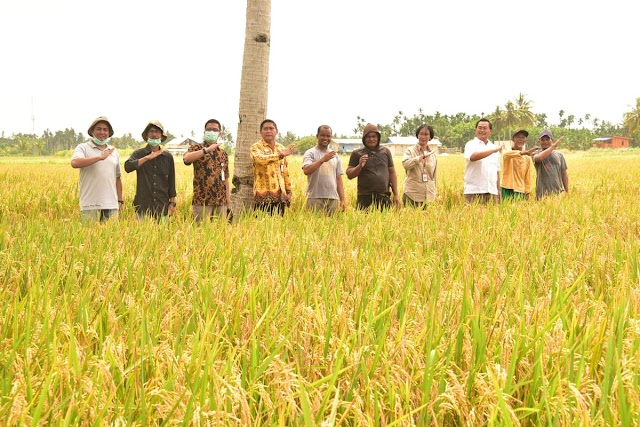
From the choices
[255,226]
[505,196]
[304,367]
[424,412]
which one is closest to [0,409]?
[304,367]

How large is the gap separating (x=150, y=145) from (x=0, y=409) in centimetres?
441

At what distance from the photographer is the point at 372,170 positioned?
19.8ft

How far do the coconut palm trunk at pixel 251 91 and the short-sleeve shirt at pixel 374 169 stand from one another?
3.85 ft

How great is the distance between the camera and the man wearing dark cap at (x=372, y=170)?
590cm

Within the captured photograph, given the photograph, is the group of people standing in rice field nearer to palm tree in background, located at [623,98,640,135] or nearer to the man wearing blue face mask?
the man wearing blue face mask

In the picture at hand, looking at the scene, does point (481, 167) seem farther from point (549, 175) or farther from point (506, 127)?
point (506, 127)

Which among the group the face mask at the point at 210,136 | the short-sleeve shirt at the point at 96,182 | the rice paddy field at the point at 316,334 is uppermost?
the face mask at the point at 210,136

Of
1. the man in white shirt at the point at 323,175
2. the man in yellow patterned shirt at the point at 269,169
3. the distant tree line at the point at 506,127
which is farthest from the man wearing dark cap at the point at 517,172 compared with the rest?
the distant tree line at the point at 506,127

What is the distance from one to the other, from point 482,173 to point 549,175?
1336mm

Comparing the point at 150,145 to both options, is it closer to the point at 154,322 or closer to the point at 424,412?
the point at 154,322

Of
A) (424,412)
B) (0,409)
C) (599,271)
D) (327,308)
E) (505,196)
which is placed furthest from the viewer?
(505,196)

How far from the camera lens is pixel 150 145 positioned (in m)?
5.35

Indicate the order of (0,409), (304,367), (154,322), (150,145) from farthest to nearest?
(150,145) → (154,322) → (304,367) → (0,409)

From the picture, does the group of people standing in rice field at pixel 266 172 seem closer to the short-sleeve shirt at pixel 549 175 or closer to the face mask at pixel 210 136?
the face mask at pixel 210 136
